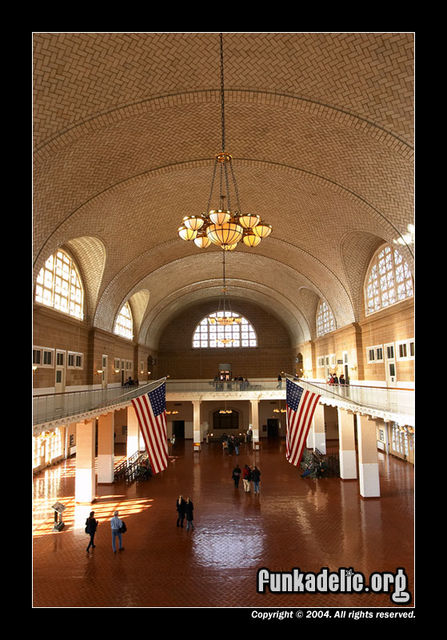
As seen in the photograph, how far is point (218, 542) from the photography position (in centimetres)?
1080

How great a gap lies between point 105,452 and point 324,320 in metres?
16.0

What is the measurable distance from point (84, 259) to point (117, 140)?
780 centimetres

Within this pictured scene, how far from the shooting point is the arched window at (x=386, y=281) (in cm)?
1556

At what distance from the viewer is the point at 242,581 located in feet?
27.7

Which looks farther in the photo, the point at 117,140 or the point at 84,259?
the point at 84,259

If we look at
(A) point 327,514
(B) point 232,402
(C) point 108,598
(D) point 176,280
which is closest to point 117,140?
(C) point 108,598

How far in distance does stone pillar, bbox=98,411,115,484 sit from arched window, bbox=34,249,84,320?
480 cm

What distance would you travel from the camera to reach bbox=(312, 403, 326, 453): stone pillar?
2362 centimetres

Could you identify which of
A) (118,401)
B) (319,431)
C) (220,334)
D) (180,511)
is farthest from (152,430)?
(220,334)

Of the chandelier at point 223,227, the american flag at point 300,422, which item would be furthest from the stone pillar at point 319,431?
the chandelier at point 223,227

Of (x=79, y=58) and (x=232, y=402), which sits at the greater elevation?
(x=79, y=58)

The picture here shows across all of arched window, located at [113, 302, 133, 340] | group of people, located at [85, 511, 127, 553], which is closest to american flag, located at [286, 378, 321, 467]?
group of people, located at [85, 511, 127, 553]

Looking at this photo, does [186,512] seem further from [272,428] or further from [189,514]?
[272,428]
